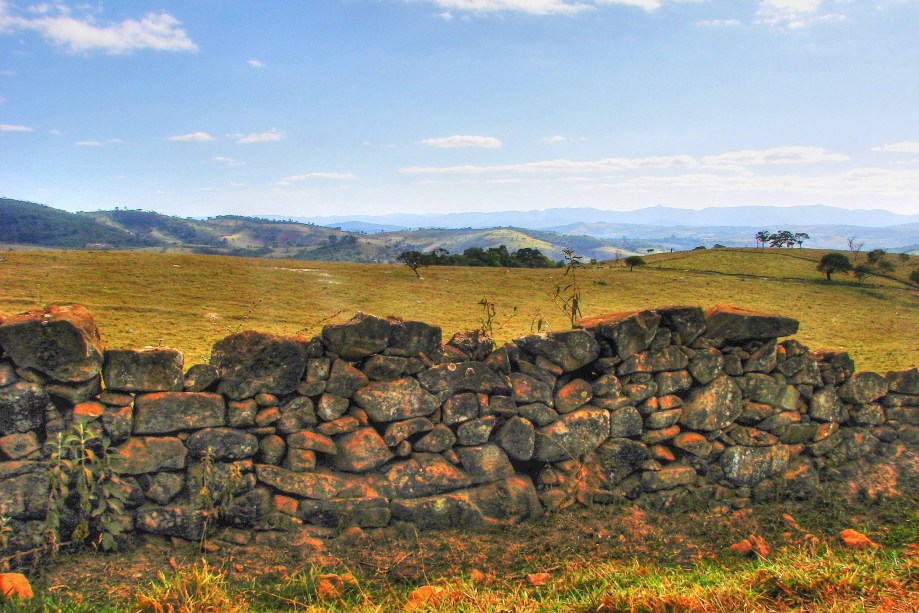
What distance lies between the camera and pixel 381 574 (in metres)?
5.48

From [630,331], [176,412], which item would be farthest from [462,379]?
[176,412]

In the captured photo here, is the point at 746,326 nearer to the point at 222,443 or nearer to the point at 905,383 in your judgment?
the point at 905,383

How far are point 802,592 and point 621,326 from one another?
3629mm

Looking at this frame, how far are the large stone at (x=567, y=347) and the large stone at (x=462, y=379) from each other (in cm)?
71

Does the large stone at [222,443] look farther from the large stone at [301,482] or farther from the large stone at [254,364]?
the large stone at [254,364]

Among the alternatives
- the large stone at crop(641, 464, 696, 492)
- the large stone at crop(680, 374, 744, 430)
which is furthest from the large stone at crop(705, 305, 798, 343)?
the large stone at crop(641, 464, 696, 492)

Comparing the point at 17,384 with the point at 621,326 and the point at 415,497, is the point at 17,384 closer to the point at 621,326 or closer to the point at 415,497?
the point at 415,497

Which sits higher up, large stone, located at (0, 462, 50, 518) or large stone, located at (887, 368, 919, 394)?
large stone, located at (887, 368, 919, 394)

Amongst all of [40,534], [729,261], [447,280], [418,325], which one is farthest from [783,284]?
[40,534]

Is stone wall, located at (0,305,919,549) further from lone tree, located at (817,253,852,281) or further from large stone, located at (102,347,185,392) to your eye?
lone tree, located at (817,253,852,281)

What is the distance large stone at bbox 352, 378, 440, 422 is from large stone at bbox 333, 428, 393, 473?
26cm

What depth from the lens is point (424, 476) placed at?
6543 millimetres

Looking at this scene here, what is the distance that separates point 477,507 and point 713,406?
12.4 feet

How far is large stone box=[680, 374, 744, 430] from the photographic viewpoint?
7605 mm
